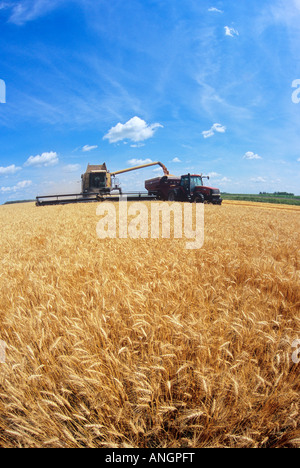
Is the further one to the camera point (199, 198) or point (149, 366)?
point (199, 198)

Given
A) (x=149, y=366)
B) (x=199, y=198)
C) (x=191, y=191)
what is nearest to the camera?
(x=149, y=366)

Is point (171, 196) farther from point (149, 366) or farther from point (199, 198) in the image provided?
point (149, 366)

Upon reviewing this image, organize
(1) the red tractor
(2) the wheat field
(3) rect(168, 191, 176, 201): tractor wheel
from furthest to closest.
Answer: (3) rect(168, 191, 176, 201): tractor wheel < (1) the red tractor < (2) the wheat field

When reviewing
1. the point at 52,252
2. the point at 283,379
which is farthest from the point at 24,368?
the point at 52,252

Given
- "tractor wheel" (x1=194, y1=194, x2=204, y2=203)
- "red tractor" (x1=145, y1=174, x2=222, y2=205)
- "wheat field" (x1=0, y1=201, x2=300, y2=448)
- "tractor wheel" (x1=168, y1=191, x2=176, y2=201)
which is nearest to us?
"wheat field" (x1=0, y1=201, x2=300, y2=448)

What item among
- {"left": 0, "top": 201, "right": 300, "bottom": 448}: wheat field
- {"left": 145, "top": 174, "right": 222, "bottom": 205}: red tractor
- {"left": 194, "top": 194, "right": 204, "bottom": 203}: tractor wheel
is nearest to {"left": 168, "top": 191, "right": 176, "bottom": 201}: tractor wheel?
{"left": 145, "top": 174, "right": 222, "bottom": 205}: red tractor

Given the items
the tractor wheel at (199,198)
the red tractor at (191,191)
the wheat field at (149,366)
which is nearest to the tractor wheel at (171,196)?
the red tractor at (191,191)

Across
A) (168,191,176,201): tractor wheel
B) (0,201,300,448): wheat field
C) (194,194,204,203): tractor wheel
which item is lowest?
(0,201,300,448): wheat field

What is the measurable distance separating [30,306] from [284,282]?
291cm

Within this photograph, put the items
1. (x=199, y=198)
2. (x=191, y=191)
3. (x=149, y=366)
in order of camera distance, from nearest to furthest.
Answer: (x=149, y=366) < (x=199, y=198) < (x=191, y=191)

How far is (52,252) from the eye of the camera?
4.42 m

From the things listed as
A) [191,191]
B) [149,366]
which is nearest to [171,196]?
[191,191]

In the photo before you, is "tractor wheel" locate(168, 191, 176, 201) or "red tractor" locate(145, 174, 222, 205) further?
"tractor wheel" locate(168, 191, 176, 201)

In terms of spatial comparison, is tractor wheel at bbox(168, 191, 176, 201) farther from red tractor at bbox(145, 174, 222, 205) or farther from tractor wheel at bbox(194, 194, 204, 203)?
tractor wheel at bbox(194, 194, 204, 203)
